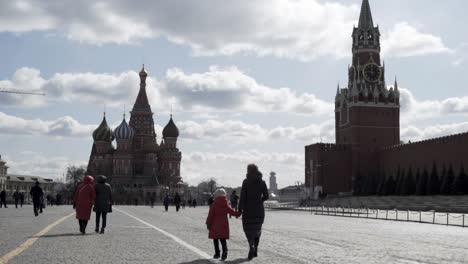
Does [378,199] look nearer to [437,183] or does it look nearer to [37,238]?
[437,183]

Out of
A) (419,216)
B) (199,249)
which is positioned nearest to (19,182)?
(419,216)

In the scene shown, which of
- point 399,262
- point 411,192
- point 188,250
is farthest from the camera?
point 411,192

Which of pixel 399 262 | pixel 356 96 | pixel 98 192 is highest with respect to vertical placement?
pixel 356 96

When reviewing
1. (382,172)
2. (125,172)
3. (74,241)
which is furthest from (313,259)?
(125,172)

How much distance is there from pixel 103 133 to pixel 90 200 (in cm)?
10099

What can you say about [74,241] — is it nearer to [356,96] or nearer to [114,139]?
[356,96]

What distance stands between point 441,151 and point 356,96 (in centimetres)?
2542

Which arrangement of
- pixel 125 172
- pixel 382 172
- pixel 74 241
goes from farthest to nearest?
pixel 125 172 < pixel 382 172 < pixel 74 241

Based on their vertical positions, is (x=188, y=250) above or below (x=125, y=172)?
below

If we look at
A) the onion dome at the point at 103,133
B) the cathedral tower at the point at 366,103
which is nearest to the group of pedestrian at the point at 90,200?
the cathedral tower at the point at 366,103

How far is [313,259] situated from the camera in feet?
37.0

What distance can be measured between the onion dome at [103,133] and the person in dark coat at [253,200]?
106125 mm

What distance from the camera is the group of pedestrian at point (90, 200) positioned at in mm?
16297

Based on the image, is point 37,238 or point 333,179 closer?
point 37,238
